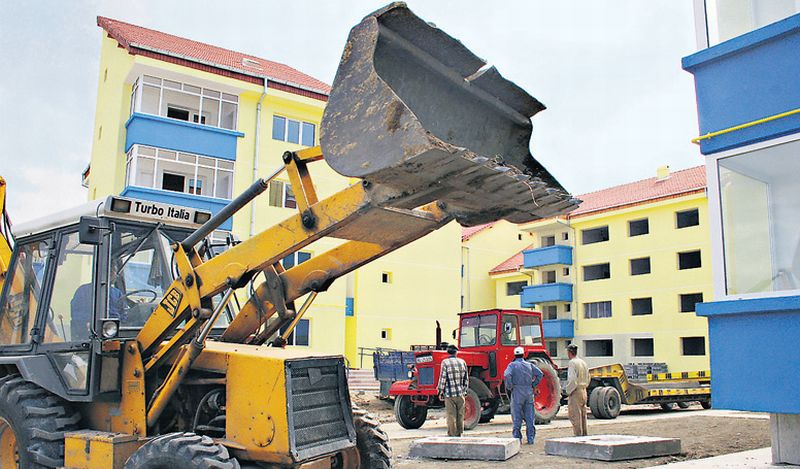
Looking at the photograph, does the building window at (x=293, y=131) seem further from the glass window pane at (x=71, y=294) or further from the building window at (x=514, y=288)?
the glass window pane at (x=71, y=294)

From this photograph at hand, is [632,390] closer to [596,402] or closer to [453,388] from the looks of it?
[596,402]

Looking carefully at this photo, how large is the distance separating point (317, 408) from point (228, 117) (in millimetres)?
24304

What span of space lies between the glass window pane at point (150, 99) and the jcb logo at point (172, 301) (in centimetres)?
2148

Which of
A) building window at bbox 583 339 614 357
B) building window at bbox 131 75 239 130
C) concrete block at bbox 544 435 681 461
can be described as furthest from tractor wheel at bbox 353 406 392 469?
building window at bbox 583 339 614 357

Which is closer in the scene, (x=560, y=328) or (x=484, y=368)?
(x=484, y=368)

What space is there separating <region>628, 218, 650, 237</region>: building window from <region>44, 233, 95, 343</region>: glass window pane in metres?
36.8

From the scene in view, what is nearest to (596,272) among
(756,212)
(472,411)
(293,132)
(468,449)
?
(293,132)

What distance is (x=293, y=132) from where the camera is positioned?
1185 inches

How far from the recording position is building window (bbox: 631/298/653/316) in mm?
38750

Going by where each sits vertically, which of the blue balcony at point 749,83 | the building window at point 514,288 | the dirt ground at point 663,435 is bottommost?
the dirt ground at point 663,435

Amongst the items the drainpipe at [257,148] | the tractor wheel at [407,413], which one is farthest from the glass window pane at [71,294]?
the drainpipe at [257,148]

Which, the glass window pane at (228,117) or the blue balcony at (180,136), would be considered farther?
the glass window pane at (228,117)

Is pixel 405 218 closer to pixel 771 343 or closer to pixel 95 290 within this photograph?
pixel 95 290

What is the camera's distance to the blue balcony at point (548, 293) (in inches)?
1651
